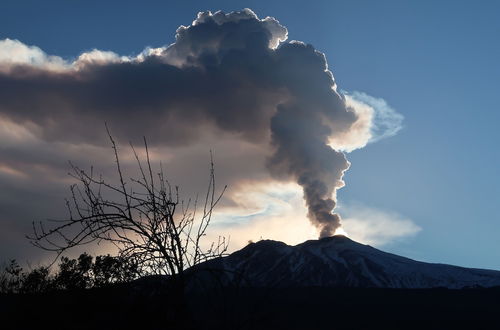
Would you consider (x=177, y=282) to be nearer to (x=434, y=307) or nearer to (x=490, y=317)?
(x=490, y=317)

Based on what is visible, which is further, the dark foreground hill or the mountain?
the mountain

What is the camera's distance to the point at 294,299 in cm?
11681

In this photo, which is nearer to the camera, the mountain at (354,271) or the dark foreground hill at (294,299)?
the dark foreground hill at (294,299)

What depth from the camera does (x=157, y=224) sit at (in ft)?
20.7

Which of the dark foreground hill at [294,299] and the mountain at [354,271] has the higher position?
the mountain at [354,271]

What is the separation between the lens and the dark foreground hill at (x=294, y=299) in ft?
18.9

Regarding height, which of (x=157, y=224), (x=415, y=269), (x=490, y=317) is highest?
(x=415, y=269)

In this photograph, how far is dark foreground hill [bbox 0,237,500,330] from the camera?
577 cm

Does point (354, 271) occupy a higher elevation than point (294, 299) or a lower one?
higher

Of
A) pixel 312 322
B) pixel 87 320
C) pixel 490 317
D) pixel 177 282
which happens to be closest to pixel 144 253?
pixel 177 282

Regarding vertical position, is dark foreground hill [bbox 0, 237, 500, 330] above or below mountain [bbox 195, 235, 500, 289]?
below

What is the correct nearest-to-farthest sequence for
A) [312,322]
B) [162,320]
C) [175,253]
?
1. [162,320]
2. [175,253]
3. [312,322]

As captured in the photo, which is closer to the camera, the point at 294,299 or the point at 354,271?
the point at 294,299

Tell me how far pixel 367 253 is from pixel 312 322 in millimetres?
110320
